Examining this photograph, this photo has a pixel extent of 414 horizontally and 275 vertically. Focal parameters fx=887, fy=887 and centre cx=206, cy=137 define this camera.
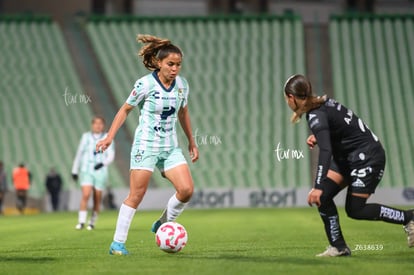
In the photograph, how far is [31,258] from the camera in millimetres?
9953

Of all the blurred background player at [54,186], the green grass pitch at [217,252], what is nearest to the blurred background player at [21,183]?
the blurred background player at [54,186]

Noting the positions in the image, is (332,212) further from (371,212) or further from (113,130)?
(113,130)

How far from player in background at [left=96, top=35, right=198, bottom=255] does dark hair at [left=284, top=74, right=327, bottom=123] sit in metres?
1.51

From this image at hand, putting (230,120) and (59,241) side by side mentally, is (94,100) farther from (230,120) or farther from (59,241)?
(59,241)

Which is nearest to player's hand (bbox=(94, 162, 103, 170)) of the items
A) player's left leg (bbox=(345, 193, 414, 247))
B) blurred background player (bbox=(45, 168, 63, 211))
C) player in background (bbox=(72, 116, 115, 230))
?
player in background (bbox=(72, 116, 115, 230))

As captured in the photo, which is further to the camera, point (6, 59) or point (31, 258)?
point (6, 59)

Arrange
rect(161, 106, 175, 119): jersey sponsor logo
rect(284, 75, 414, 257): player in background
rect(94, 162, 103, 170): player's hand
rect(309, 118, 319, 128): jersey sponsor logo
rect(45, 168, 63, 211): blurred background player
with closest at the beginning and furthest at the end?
rect(309, 118, 319, 128): jersey sponsor logo < rect(284, 75, 414, 257): player in background < rect(161, 106, 175, 119): jersey sponsor logo < rect(94, 162, 103, 170): player's hand < rect(45, 168, 63, 211): blurred background player

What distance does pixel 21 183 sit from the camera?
29.2 m

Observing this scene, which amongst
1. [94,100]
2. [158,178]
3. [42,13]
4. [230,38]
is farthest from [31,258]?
[42,13]

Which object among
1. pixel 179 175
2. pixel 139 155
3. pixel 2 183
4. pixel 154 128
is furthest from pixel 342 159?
pixel 2 183

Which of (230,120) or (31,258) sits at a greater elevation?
(230,120)

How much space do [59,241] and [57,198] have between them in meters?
17.1

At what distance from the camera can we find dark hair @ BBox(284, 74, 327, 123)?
884cm

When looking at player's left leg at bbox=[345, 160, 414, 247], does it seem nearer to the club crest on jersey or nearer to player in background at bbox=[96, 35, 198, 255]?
Answer: player in background at bbox=[96, 35, 198, 255]
